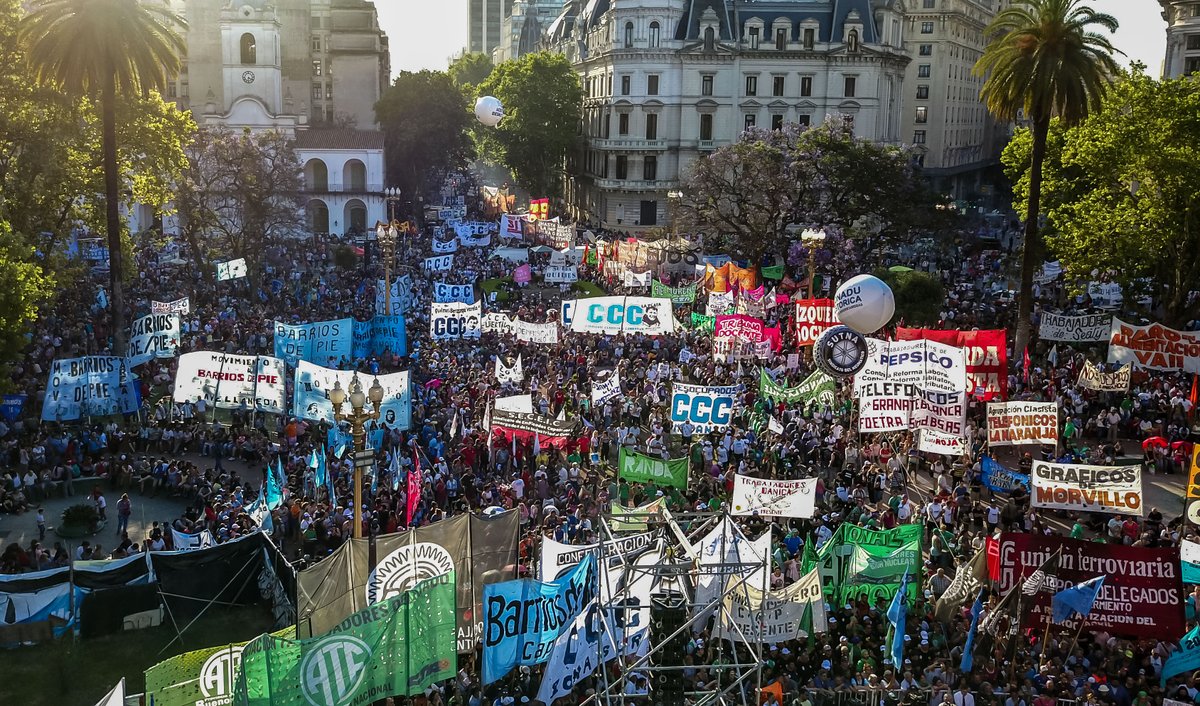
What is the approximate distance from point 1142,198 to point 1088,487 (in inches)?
A: 705

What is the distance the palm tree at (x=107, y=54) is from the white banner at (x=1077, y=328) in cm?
2583

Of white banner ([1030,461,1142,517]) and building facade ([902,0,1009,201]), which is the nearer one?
white banner ([1030,461,1142,517])

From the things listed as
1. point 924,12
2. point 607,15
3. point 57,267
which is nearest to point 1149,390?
point 57,267

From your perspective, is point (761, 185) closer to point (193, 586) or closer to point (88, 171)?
point (88, 171)

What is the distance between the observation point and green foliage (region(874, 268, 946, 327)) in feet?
134

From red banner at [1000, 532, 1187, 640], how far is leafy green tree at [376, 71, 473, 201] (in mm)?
65733

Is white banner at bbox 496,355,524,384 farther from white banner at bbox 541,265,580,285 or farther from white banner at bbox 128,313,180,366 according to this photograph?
white banner at bbox 541,265,580,285

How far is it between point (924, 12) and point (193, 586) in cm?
8202

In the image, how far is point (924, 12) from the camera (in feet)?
286

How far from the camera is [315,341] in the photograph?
97.2ft

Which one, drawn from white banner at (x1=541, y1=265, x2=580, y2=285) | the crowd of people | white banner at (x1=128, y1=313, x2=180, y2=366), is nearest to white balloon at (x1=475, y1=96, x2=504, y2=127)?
white banner at (x1=541, y1=265, x2=580, y2=285)

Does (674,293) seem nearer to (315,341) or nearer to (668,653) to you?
(315,341)

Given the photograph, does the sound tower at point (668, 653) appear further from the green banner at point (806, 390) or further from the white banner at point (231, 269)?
the white banner at point (231, 269)

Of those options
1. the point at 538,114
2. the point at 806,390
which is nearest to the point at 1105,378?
the point at 806,390
